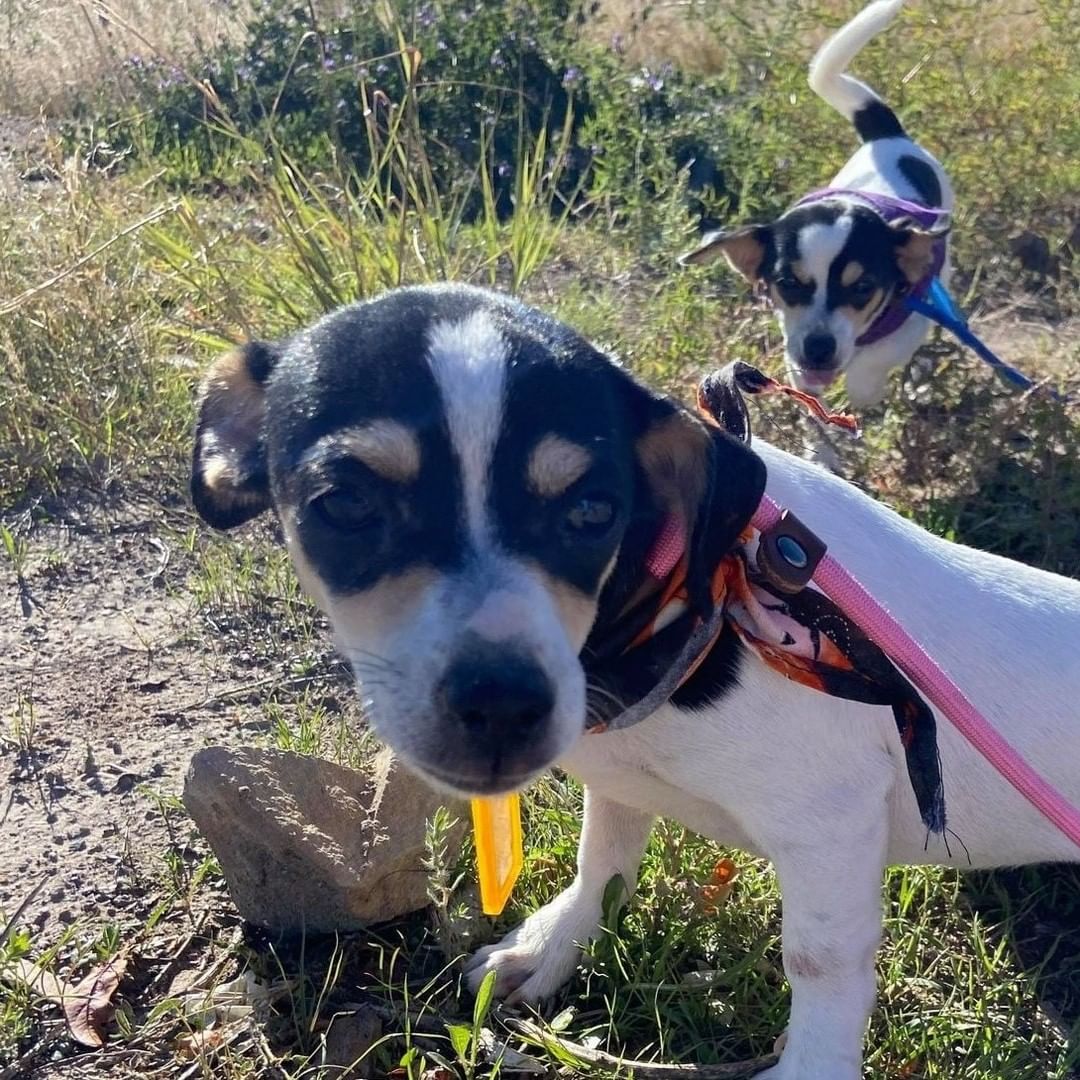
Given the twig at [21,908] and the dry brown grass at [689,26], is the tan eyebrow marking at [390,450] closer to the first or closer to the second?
the twig at [21,908]

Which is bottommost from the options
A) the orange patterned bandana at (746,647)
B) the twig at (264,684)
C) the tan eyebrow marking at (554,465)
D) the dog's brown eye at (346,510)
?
the twig at (264,684)

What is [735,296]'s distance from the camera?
6230mm

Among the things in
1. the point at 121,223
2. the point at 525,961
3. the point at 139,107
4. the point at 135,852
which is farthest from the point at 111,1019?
the point at 139,107

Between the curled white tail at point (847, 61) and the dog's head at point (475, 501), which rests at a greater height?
the dog's head at point (475, 501)

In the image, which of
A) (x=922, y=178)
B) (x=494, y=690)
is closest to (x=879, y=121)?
(x=922, y=178)

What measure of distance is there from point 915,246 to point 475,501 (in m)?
3.90

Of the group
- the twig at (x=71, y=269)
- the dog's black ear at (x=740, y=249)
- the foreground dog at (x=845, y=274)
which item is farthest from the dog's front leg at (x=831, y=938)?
the dog's black ear at (x=740, y=249)

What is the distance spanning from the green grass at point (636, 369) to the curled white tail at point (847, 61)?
A: 539mm

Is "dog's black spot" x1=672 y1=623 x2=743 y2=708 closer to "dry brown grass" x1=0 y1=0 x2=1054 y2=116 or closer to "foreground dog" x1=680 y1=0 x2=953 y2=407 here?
"foreground dog" x1=680 y1=0 x2=953 y2=407

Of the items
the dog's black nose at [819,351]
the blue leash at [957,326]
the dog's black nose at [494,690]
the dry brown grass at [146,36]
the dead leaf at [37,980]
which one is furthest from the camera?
the dry brown grass at [146,36]

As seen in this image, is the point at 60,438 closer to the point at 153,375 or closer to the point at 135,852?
the point at 153,375

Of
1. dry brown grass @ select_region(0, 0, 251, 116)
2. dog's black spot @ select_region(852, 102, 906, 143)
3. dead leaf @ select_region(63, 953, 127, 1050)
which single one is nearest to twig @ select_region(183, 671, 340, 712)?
dead leaf @ select_region(63, 953, 127, 1050)

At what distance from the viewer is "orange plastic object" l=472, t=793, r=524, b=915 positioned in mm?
2381

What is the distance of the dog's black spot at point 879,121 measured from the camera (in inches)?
250
